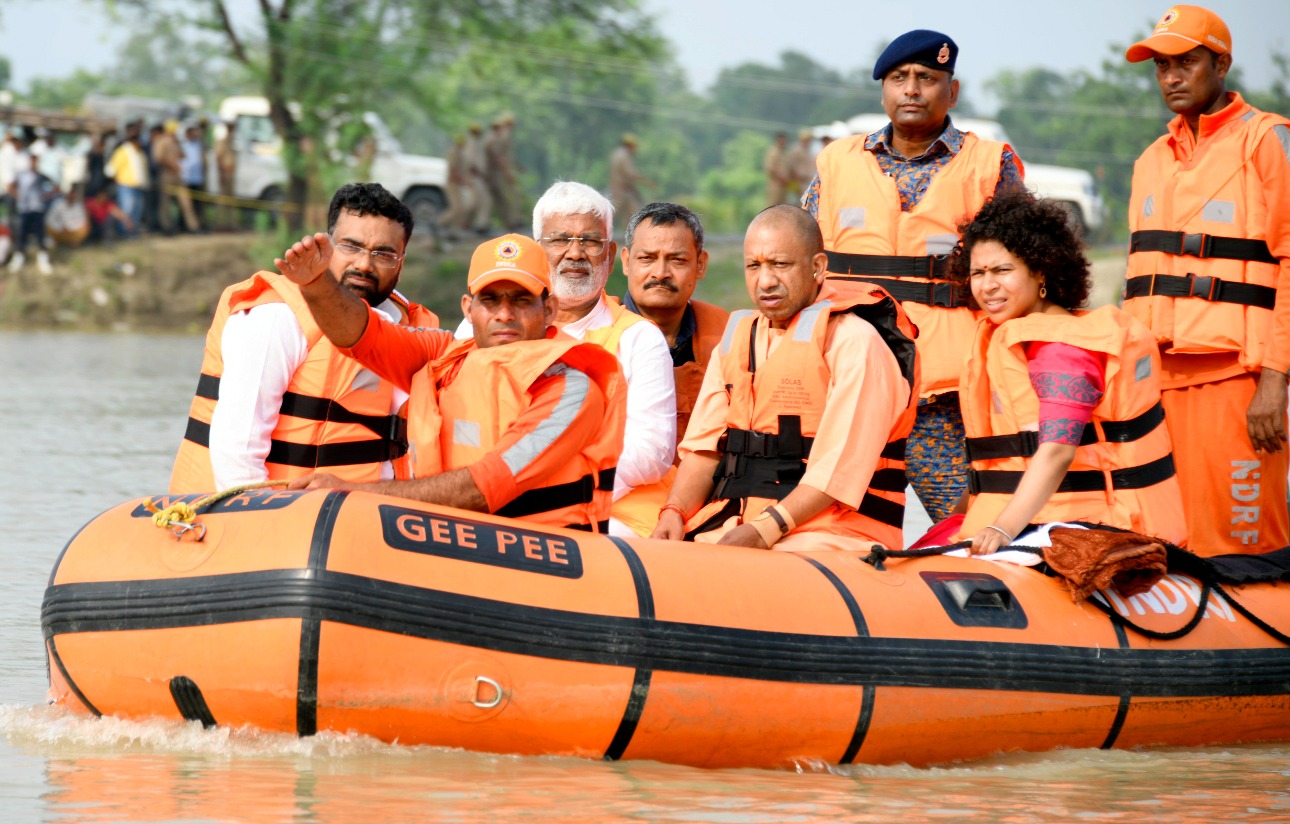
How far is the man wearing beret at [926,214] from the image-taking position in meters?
4.81

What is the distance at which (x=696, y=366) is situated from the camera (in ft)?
16.9

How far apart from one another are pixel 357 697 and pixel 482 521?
514mm

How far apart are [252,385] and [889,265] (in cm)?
187

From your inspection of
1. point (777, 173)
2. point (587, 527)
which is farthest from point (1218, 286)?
point (777, 173)

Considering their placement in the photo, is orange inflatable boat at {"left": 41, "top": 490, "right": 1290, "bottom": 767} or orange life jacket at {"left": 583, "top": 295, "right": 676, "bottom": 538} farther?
orange life jacket at {"left": 583, "top": 295, "right": 676, "bottom": 538}

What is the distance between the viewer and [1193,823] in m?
3.70

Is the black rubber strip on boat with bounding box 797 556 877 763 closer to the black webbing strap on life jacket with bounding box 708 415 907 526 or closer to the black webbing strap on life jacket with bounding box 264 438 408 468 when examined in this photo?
the black webbing strap on life jacket with bounding box 708 415 907 526

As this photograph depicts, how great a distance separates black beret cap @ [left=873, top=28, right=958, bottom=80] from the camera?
15.7 feet

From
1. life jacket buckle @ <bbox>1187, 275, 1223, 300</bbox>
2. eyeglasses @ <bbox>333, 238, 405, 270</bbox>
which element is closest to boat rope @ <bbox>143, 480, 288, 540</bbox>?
eyeglasses @ <bbox>333, 238, 405, 270</bbox>

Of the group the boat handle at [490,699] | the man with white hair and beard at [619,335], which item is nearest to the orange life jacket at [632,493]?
the man with white hair and beard at [619,335]

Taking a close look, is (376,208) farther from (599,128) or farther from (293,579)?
(599,128)

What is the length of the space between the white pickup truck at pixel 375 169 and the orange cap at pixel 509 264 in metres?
16.4

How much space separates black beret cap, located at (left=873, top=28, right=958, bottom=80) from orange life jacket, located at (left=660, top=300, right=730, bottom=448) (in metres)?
0.91

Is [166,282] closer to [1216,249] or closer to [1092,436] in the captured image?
[1216,249]
